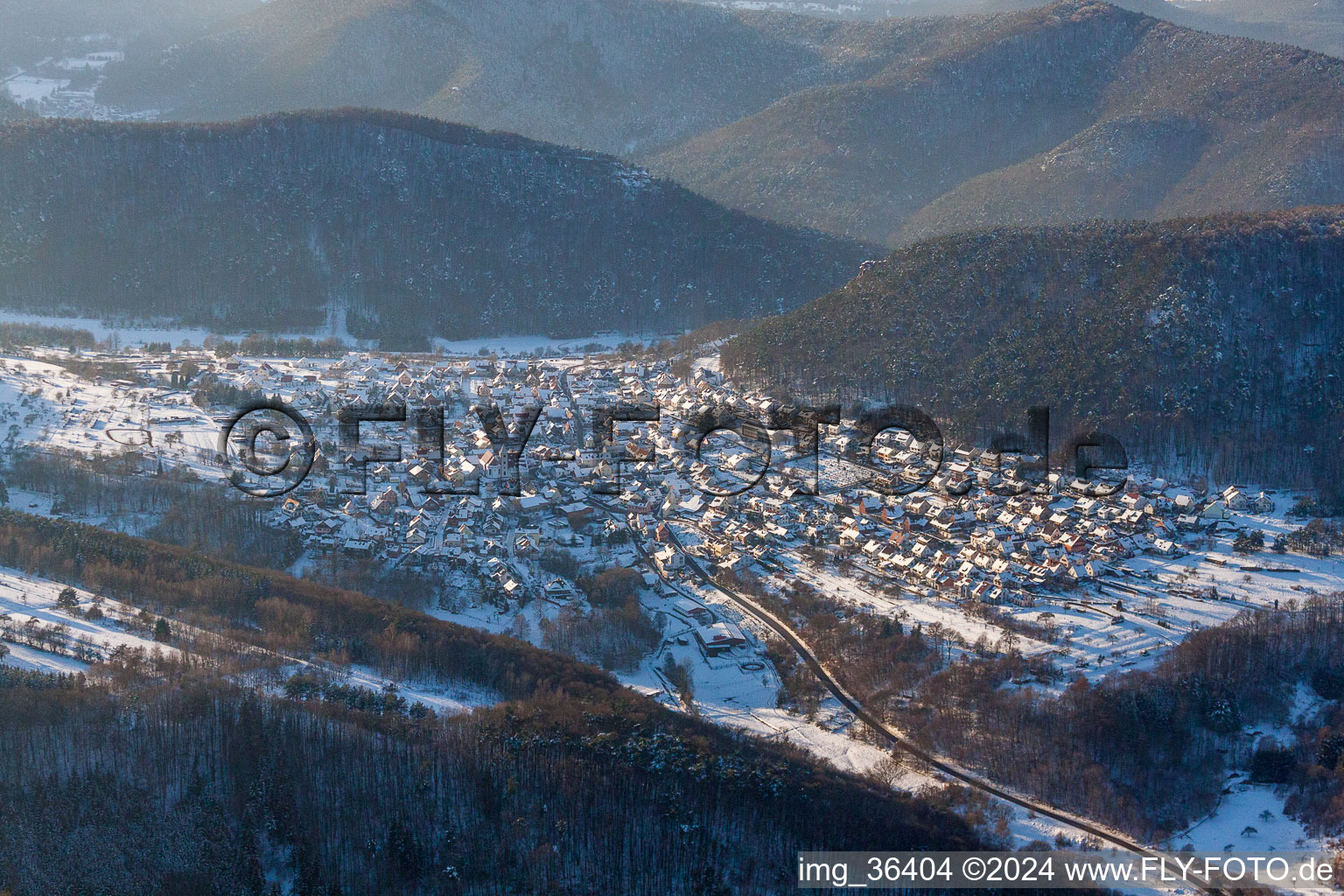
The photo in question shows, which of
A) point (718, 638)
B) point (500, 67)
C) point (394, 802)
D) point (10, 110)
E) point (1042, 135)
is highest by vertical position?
point (500, 67)

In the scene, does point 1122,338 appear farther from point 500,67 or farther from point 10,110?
point 10,110

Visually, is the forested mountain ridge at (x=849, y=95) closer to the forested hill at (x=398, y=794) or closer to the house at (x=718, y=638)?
the house at (x=718, y=638)

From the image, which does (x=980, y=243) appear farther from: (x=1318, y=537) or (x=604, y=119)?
(x=604, y=119)

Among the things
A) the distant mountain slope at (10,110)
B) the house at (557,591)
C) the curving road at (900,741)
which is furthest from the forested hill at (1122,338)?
the distant mountain slope at (10,110)

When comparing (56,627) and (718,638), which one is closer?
(56,627)

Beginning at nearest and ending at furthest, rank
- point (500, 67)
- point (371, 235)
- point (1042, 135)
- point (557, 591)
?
point (557, 591), point (371, 235), point (1042, 135), point (500, 67)

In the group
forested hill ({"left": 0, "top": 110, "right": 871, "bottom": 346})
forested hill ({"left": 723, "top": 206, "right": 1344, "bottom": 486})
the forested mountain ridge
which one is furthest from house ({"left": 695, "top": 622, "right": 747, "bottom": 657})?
the forested mountain ridge

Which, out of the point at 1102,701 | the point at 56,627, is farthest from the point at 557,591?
the point at 1102,701

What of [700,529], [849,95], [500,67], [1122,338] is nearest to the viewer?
[700,529]
